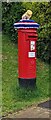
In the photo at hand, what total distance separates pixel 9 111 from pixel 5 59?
137 inches

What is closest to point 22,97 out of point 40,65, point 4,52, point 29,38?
point 29,38

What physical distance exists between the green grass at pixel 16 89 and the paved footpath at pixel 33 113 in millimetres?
187

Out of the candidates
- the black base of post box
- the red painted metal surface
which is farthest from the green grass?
the red painted metal surface

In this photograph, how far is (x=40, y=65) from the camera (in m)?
9.91

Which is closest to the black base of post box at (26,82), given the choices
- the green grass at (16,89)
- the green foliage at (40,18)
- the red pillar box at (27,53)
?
the red pillar box at (27,53)

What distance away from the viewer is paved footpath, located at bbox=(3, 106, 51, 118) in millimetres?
6301

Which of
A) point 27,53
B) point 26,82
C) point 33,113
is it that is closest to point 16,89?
point 26,82

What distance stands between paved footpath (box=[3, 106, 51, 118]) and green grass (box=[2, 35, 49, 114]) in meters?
0.19

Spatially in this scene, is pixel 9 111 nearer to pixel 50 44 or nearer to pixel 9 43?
pixel 50 44

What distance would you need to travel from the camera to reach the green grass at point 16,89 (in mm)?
7078

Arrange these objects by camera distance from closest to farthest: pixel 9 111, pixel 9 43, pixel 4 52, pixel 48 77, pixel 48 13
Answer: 1. pixel 9 111
2. pixel 48 77
3. pixel 48 13
4. pixel 4 52
5. pixel 9 43

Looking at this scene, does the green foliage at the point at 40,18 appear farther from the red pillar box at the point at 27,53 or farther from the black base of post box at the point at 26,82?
the black base of post box at the point at 26,82

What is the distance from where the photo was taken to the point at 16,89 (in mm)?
7652

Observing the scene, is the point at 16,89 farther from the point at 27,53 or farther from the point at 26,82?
the point at 27,53
